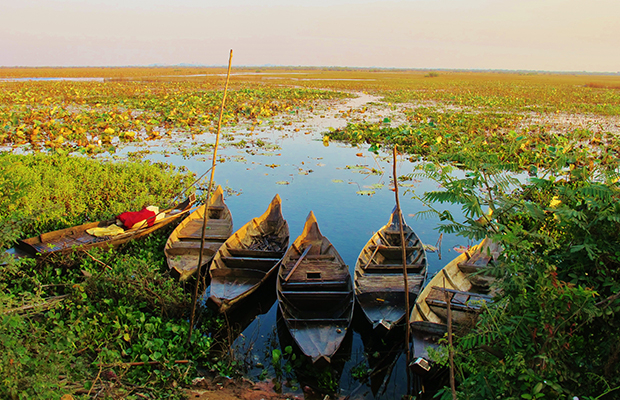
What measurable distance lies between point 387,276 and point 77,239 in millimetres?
5676

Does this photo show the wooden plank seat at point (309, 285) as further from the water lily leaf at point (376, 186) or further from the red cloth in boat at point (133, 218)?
the water lily leaf at point (376, 186)

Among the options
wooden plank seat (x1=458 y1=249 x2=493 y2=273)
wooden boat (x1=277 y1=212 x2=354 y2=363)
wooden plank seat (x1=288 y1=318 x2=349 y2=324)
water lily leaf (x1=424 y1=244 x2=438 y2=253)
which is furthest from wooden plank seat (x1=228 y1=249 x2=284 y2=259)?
wooden plank seat (x1=458 y1=249 x2=493 y2=273)

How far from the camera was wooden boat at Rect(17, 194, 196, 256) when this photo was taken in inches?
264

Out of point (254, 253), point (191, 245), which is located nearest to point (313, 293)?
point (254, 253)

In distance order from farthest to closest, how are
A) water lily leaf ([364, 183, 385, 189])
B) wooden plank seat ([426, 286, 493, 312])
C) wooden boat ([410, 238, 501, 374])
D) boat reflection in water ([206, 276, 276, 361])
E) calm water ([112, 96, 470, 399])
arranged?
water lily leaf ([364, 183, 385, 189]), wooden plank seat ([426, 286, 493, 312]), boat reflection in water ([206, 276, 276, 361]), calm water ([112, 96, 470, 399]), wooden boat ([410, 238, 501, 374])

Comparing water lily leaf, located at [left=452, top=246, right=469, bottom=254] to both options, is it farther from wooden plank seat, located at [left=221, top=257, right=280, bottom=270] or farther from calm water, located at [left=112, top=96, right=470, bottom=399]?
wooden plank seat, located at [left=221, top=257, right=280, bottom=270]

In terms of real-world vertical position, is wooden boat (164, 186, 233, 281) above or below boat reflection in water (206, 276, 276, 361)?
above

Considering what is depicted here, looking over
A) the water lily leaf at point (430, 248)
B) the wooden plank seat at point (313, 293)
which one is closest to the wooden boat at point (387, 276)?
the wooden plank seat at point (313, 293)

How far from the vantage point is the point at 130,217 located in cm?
775

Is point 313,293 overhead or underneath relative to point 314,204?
underneath

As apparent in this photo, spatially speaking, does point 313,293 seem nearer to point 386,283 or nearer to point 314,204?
point 386,283

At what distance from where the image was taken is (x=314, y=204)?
11086 millimetres

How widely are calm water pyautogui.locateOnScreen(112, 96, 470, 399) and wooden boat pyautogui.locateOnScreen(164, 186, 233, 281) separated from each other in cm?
73

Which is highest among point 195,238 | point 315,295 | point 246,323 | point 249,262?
point 195,238
